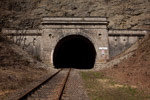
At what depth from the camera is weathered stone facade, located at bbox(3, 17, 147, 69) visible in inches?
772

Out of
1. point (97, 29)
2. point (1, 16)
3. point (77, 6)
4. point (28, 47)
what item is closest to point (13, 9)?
point (1, 16)

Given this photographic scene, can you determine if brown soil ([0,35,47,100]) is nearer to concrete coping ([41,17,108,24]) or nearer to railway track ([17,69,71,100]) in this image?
railway track ([17,69,71,100])

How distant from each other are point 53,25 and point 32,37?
3490 millimetres

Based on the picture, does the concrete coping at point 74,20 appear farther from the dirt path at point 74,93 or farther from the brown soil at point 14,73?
the dirt path at point 74,93

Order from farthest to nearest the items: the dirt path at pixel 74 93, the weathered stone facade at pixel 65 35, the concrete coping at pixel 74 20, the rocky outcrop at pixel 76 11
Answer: the rocky outcrop at pixel 76 11, the concrete coping at pixel 74 20, the weathered stone facade at pixel 65 35, the dirt path at pixel 74 93

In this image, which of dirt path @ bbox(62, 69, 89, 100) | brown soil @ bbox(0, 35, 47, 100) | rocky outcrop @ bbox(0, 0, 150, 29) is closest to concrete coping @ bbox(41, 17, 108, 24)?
brown soil @ bbox(0, 35, 47, 100)

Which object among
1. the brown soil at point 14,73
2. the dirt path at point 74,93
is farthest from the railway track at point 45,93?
the brown soil at point 14,73

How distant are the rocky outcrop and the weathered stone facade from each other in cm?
1098

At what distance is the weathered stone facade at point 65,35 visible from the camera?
19.6 metres

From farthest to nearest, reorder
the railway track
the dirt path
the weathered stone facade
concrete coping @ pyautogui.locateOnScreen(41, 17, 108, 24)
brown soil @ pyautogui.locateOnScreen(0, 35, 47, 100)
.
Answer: concrete coping @ pyautogui.locateOnScreen(41, 17, 108, 24)
the weathered stone facade
brown soil @ pyautogui.locateOnScreen(0, 35, 47, 100)
the dirt path
the railway track

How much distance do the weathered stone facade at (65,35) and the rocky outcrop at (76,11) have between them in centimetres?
1098

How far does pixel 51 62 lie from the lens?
19.4m

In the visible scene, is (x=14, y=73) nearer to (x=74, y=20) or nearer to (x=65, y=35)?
(x=65, y=35)

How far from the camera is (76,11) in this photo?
33375 millimetres
